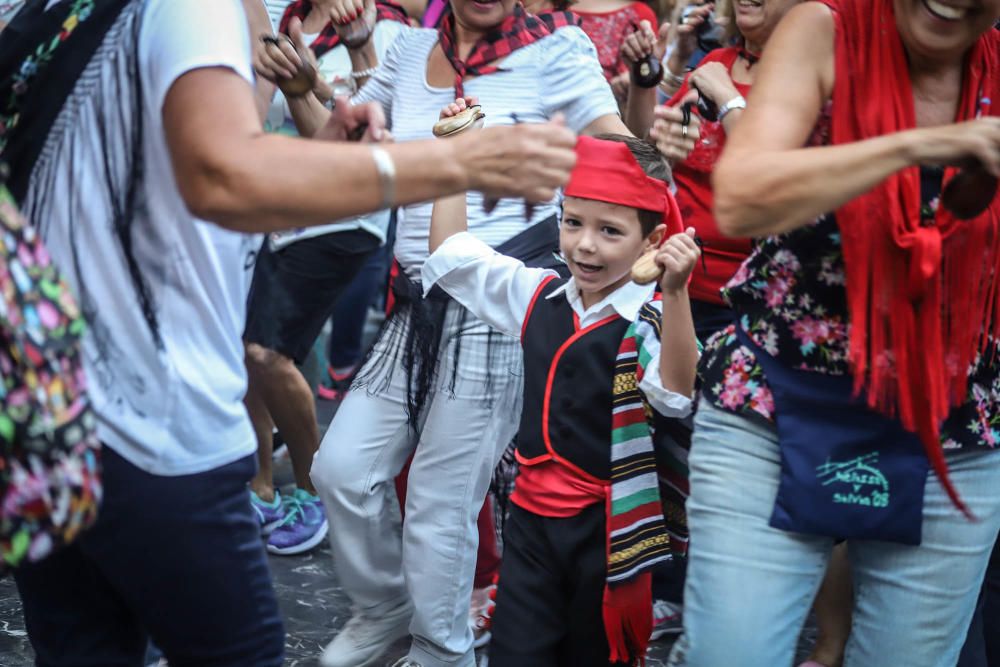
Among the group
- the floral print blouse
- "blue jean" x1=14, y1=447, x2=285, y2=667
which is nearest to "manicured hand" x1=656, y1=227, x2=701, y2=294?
the floral print blouse

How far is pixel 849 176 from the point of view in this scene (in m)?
1.62

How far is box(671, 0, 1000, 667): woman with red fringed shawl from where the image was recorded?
1779mm

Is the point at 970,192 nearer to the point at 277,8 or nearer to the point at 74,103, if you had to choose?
the point at 74,103

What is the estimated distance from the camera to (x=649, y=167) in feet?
8.63

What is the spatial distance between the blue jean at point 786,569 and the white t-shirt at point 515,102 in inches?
44.0

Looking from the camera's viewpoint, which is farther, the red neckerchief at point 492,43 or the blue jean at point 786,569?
the red neckerchief at point 492,43

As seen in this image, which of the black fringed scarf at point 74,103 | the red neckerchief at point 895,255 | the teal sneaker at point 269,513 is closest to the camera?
the black fringed scarf at point 74,103

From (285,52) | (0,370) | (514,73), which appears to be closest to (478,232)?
(514,73)

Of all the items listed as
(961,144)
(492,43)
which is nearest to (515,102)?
(492,43)

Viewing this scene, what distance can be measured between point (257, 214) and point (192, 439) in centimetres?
36

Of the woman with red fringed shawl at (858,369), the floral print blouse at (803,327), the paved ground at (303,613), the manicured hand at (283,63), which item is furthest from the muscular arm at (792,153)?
the paved ground at (303,613)

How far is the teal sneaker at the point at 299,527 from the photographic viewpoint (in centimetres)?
383

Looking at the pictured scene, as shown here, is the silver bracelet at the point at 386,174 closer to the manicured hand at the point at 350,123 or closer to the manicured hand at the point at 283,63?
the manicured hand at the point at 350,123

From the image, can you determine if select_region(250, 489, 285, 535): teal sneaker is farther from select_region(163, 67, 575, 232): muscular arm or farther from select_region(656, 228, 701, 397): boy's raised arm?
select_region(163, 67, 575, 232): muscular arm
